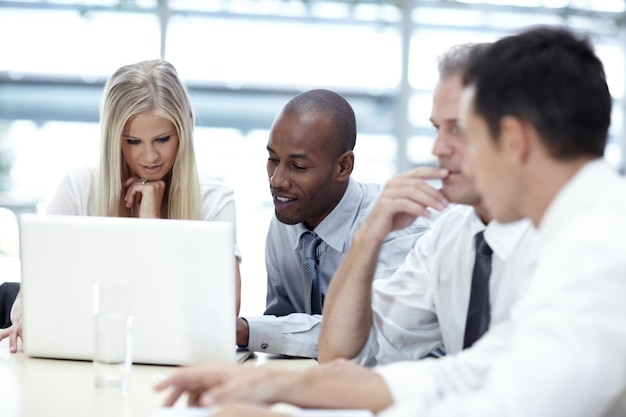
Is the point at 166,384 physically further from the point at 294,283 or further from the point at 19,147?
the point at 19,147

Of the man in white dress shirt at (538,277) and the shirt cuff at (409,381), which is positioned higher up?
the man in white dress shirt at (538,277)

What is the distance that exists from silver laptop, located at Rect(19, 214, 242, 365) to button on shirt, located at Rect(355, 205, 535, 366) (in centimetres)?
42

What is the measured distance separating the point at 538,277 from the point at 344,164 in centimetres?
177

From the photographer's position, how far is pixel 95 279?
6.59 feet

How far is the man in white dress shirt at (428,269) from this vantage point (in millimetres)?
1954

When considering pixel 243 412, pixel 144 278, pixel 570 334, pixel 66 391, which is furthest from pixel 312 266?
pixel 570 334

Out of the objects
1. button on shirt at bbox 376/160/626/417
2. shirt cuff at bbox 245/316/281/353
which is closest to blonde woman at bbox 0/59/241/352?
shirt cuff at bbox 245/316/281/353

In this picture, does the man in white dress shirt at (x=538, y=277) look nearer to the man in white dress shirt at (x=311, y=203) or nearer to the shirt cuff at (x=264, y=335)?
the shirt cuff at (x=264, y=335)

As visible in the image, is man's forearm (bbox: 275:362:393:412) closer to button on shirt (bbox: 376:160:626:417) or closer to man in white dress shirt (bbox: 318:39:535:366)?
button on shirt (bbox: 376:160:626:417)

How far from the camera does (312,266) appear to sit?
2811mm

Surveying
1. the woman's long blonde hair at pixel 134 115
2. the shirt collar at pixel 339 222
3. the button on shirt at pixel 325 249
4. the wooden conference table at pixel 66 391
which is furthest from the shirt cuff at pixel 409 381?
the woman's long blonde hair at pixel 134 115

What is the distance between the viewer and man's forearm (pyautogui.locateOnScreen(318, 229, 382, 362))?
7.00 feet

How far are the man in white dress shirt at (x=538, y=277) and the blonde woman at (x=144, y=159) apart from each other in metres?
1.38

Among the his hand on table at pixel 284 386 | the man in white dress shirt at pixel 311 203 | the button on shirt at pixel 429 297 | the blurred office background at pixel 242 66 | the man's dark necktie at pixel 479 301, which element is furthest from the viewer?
the blurred office background at pixel 242 66
